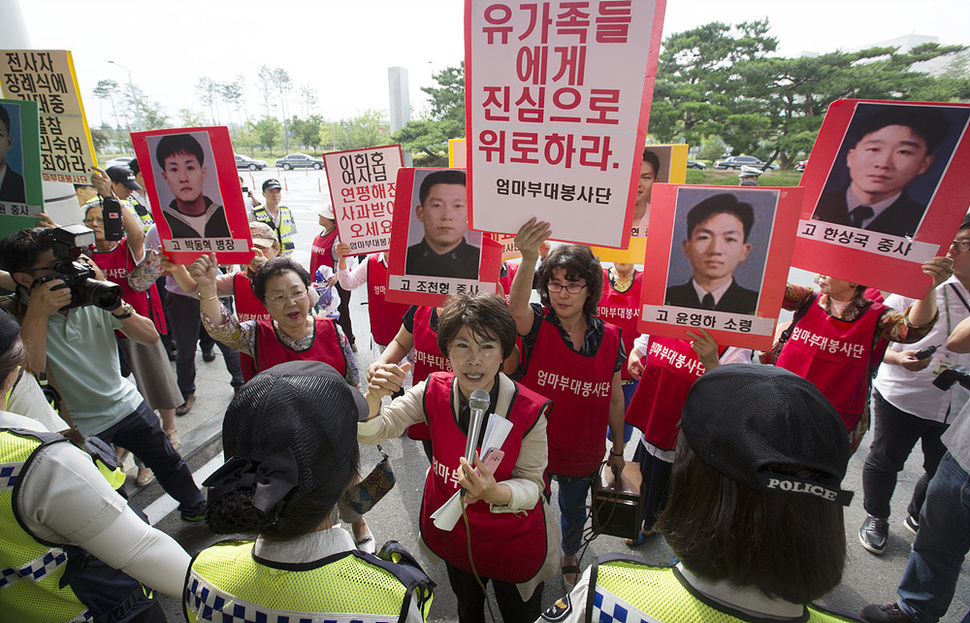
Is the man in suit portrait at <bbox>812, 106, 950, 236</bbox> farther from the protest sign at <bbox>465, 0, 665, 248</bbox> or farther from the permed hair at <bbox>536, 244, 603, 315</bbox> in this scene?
the permed hair at <bbox>536, 244, 603, 315</bbox>

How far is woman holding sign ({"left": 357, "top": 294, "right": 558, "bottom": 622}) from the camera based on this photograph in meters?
1.80

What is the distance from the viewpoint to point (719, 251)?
205 centimetres

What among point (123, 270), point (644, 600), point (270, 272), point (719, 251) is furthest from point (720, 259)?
point (123, 270)

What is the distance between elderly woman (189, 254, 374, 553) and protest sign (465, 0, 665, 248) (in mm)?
1228

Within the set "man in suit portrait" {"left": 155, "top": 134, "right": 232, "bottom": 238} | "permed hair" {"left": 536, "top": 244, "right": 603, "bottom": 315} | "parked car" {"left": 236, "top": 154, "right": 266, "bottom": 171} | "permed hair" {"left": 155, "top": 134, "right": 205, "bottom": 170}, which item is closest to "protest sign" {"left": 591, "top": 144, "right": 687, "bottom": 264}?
"permed hair" {"left": 536, "top": 244, "right": 603, "bottom": 315}

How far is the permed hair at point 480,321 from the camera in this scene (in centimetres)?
190

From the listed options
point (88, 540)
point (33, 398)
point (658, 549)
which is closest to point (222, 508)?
point (88, 540)

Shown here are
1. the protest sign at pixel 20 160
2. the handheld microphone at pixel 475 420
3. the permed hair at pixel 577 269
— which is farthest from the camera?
the protest sign at pixel 20 160

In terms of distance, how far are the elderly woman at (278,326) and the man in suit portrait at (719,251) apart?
196cm

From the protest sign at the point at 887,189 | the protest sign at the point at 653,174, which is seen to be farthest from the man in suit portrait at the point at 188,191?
the protest sign at the point at 887,189

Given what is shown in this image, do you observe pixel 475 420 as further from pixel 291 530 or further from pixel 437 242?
pixel 437 242

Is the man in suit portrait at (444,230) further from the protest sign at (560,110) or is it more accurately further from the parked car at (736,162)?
the parked car at (736,162)

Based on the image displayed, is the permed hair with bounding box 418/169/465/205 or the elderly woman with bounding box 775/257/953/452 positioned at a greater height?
the permed hair with bounding box 418/169/465/205

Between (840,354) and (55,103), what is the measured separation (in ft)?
17.8
